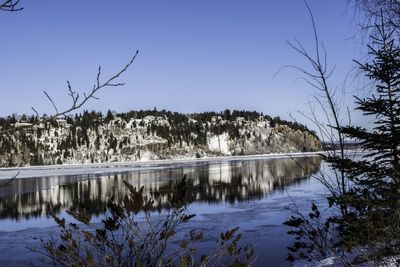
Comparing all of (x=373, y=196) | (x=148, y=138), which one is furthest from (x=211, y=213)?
(x=148, y=138)

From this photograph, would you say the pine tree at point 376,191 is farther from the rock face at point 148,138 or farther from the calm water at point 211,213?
the rock face at point 148,138

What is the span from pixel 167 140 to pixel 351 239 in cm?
13988

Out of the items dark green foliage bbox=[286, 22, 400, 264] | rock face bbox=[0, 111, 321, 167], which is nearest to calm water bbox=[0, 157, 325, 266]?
dark green foliage bbox=[286, 22, 400, 264]

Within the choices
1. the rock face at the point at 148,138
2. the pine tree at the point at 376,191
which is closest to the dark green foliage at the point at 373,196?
the pine tree at the point at 376,191

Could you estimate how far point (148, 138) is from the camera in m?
146

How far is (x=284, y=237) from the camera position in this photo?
1313 cm

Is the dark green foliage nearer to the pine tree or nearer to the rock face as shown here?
the pine tree

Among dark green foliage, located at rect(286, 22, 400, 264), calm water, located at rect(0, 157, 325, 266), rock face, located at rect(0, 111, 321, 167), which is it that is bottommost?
calm water, located at rect(0, 157, 325, 266)

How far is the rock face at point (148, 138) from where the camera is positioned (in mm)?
121500

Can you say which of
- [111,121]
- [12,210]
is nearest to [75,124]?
[111,121]

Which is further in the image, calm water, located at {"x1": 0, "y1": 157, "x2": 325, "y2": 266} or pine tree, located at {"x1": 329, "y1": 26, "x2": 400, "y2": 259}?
calm water, located at {"x1": 0, "y1": 157, "x2": 325, "y2": 266}

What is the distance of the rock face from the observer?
399ft

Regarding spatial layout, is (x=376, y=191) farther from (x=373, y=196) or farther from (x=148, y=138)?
(x=148, y=138)

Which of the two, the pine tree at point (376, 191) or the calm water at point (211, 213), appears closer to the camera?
the pine tree at point (376, 191)
